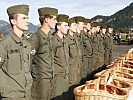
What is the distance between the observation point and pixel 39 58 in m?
4.51

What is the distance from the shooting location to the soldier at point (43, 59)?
450 cm

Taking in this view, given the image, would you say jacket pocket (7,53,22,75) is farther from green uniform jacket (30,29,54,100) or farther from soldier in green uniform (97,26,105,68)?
soldier in green uniform (97,26,105,68)

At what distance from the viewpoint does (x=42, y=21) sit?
4711 millimetres

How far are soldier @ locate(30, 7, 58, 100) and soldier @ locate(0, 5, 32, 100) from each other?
87 centimetres

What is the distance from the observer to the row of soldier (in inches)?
133

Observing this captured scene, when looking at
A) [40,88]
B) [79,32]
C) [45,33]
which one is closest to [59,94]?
[40,88]

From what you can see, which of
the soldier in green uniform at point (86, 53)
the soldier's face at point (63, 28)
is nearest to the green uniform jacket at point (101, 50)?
the soldier in green uniform at point (86, 53)

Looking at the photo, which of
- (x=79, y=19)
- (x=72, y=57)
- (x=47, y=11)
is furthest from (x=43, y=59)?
(x=79, y=19)

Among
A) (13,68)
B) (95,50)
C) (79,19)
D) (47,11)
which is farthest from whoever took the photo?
(95,50)

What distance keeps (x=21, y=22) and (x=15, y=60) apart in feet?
1.44

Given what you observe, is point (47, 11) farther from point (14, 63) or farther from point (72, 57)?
point (72, 57)

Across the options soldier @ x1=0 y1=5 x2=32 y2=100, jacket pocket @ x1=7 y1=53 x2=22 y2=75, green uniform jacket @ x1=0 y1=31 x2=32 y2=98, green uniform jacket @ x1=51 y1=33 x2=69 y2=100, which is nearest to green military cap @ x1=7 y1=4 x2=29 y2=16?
soldier @ x1=0 y1=5 x2=32 y2=100

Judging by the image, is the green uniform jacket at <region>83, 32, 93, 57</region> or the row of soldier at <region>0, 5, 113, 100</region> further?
the green uniform jacket at <region>83, 32, 93, 57</region>

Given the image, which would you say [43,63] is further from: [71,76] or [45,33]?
[71,76]
